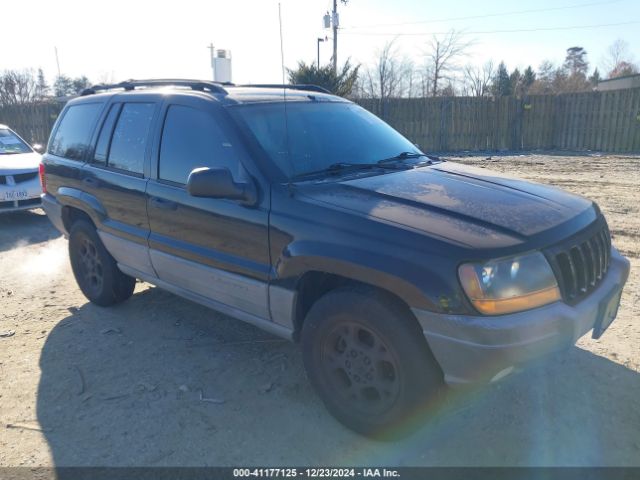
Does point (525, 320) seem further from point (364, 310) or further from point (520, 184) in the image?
point (520, 184)

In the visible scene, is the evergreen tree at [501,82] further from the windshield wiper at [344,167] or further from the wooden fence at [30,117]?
the windshield wiper at [344,167]

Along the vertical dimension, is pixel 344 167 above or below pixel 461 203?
above

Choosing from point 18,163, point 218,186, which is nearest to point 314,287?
point 218,186

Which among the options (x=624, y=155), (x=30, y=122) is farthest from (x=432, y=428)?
(x=30, y=122)

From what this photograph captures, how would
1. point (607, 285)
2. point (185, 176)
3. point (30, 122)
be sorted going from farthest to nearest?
point (30, 122) < point (185, 176) < point (607, 285)

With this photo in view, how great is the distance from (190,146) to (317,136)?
89 cm

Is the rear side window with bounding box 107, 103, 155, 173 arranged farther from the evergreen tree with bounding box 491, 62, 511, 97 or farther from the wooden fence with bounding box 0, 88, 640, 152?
the evergreen tree with bounding box 491, 62, 511, 97

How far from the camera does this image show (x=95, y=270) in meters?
4.83

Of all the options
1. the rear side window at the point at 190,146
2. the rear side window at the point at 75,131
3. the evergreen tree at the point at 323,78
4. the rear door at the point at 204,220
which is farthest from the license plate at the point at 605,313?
the evergreen tree at the point at 323,78

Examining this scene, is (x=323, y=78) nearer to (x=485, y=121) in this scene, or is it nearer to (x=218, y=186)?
(x=485, y=121)

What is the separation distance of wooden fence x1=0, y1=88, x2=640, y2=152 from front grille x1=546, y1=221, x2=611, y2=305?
54.0ft

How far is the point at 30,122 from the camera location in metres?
18.6

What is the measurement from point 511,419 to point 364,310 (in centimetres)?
119

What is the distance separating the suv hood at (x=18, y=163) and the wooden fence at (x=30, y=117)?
10.6m
